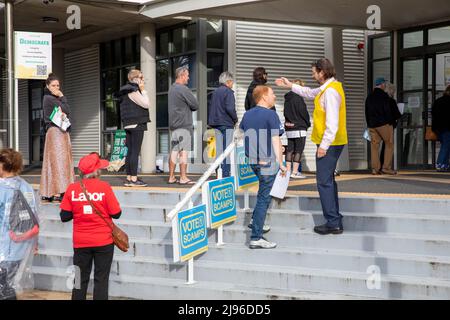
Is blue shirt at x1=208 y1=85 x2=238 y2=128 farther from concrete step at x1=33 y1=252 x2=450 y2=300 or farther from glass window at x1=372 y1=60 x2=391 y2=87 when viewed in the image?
glass window at x1=372 y1=60 x2=391 y2=87

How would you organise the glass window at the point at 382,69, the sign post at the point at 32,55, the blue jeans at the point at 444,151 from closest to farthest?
1. the sign post at the point at 32,55
2. the blue jeans at the point at 444,151
3. the glass window at the point at 382,69

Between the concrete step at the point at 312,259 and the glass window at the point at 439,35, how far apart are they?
337 inches

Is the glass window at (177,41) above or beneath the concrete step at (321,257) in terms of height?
above

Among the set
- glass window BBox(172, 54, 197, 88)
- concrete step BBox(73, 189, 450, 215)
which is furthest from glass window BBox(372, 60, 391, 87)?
concrete step BBox(73, 189, 450, 215)

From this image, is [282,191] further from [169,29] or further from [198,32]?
[169,29]

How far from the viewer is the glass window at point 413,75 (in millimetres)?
14078

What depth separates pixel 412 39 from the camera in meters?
14.2

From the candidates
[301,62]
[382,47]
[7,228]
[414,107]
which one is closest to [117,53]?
[301,62]

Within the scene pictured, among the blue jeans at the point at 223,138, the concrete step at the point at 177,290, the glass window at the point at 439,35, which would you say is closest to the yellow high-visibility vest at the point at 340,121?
the concrete step at the point at 177,290

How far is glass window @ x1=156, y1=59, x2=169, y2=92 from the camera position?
50.0 ft

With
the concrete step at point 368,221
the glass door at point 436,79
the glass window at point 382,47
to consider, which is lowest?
the concrete step at point 368,221

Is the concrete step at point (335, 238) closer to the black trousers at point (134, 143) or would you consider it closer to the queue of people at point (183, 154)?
the queue of people at point (183, 154)

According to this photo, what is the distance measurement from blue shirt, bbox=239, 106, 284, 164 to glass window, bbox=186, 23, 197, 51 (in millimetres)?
7862
